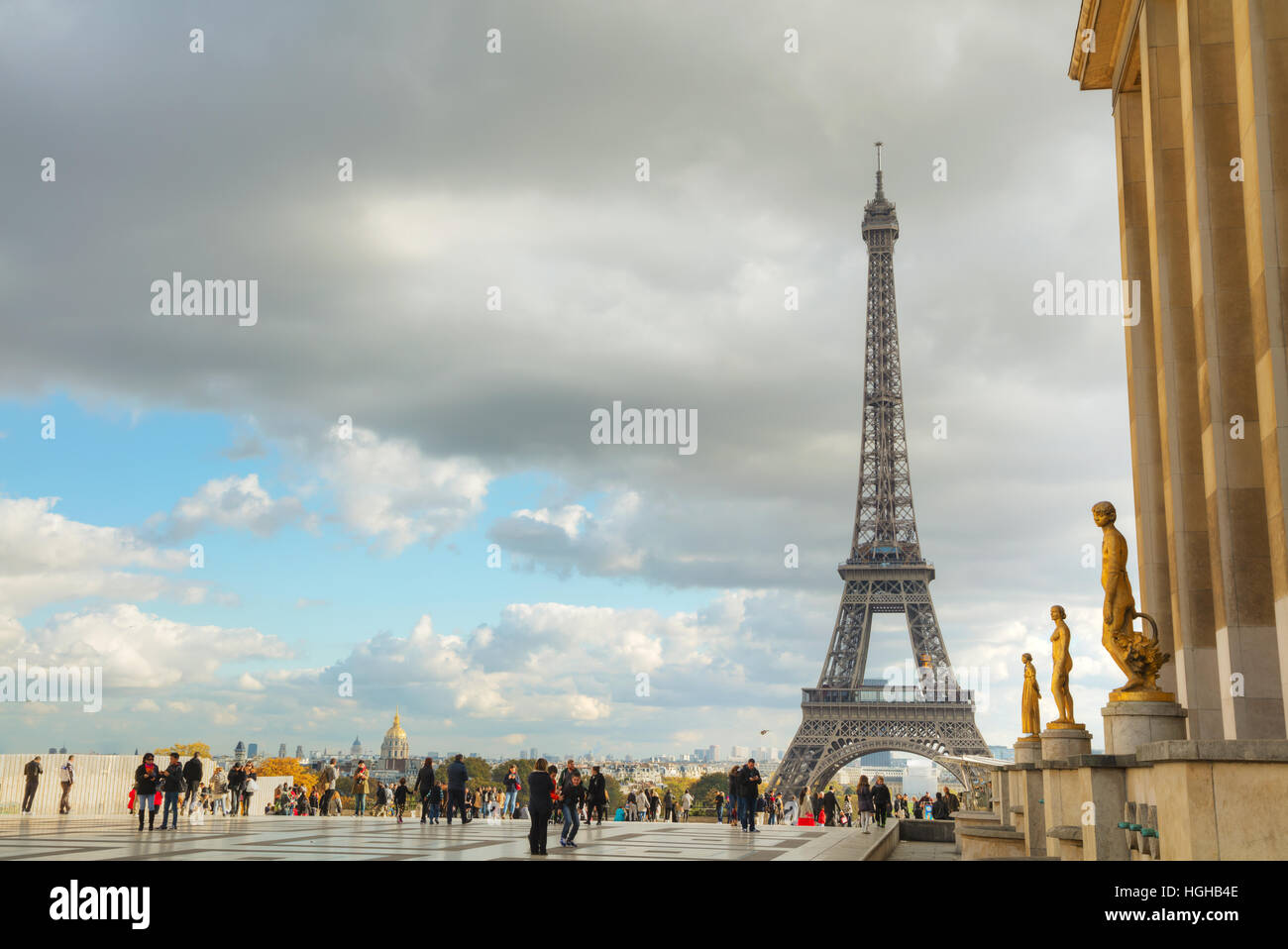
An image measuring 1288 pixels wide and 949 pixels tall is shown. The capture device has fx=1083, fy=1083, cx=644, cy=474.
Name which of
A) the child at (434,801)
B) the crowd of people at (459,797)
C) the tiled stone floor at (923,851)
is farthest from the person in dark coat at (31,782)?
the tiled stone floor at (923,851)

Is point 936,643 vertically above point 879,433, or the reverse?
point 879,433

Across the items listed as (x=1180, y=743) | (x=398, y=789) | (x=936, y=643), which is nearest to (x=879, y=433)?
(x=936, y=643)

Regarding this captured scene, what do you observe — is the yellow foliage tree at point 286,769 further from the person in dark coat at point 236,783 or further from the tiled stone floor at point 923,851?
the tiled stone floor at point 923,851

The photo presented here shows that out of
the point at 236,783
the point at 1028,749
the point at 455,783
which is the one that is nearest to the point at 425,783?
the point at 455,783

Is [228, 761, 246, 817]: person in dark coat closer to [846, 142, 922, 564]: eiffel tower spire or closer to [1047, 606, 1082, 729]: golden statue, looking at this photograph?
[1047, 606, 1082, 729]: golden statue
